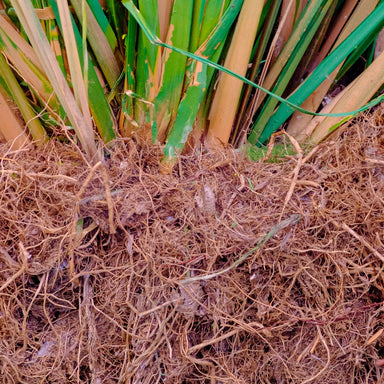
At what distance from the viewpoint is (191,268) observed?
0.67 metres

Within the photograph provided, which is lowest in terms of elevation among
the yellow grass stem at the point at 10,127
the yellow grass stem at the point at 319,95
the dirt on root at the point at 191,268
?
the dirt on root at the point at 191,268

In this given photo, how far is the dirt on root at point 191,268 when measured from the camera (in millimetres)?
671

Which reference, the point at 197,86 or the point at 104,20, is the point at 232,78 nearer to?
the point at 197,86

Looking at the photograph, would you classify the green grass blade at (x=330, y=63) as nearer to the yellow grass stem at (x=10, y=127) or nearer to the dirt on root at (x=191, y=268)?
the dirt on root at (x=191, y=268)

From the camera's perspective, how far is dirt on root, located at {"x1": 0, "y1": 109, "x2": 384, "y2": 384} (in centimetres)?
67

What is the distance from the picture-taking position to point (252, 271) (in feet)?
2.26

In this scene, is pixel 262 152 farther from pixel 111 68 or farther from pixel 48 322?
pixel 48 322

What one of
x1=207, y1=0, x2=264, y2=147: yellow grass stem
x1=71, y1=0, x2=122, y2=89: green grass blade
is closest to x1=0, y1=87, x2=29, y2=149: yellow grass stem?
x1=71, y1=0, x2=122, y2=89: green grass blade

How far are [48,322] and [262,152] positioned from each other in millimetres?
472

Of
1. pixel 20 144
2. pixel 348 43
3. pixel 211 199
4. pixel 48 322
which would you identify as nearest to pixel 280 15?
pixel 348 43

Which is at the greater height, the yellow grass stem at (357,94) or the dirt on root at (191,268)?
the yellow grass stem at (357,94)

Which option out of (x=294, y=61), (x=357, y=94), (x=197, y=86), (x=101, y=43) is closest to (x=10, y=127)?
(x=101, y=43)

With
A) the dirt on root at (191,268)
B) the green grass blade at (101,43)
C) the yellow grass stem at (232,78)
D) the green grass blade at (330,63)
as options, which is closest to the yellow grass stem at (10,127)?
the dirt on root at (191,268)

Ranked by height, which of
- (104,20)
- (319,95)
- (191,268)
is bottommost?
(191,268)
